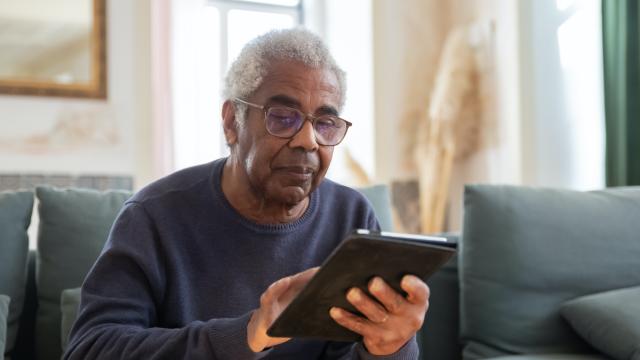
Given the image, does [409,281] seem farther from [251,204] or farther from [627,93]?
[627,93]

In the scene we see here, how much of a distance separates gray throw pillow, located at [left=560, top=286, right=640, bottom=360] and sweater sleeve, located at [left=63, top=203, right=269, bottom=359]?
92cm

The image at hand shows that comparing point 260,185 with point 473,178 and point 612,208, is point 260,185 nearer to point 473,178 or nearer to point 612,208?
point 612,208

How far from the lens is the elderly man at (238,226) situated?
1020 millimetres

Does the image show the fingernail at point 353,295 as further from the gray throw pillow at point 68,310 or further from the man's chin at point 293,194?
the gray throw pillow at point 68,310

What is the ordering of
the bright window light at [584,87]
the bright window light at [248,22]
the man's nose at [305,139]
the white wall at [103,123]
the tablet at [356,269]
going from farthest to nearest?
the bright window light at [248,22] → the white wall at [103,123] → the bright window light at [584,87] → the man's nose at [305,139] → the tablet at [356,269]

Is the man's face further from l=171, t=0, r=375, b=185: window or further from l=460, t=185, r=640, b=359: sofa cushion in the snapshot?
l=171, t=0, r=375, b=185: window

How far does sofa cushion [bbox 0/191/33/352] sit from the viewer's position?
1.45 m

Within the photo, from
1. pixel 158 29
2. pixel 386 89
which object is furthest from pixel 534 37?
pixel 158 29

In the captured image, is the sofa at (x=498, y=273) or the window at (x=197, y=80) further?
the window at (x=197, y=80)

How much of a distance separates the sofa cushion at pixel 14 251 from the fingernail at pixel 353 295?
3.21ft

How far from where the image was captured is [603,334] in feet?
4.78

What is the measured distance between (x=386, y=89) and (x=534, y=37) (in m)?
1.03

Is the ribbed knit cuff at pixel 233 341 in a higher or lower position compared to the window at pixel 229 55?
lower

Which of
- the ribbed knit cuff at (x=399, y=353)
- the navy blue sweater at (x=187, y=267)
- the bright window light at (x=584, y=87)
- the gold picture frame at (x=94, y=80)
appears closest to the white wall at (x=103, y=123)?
the gold picture frame at (x=94, y=80)
